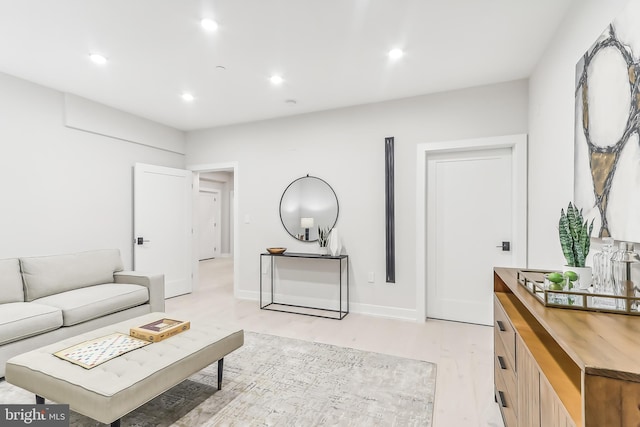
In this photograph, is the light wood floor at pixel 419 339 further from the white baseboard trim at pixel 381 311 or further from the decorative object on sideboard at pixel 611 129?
the decorative object on sideboard at pixel 611 129

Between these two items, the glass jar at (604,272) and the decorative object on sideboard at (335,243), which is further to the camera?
the decorative object on sideboard at (335,243)

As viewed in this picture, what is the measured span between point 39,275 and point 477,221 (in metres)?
4.47

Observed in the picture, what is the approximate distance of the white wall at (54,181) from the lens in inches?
125

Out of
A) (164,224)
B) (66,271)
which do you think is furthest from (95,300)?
(164,224)

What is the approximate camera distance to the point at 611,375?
72 centimetres

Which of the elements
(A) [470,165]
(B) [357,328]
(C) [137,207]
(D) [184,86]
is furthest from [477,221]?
(C) [137,207]

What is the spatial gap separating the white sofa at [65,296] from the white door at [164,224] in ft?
2.29

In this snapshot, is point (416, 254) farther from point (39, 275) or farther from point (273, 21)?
point (39, 275)

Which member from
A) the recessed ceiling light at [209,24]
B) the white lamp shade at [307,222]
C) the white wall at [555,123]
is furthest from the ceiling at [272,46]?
the white lamp shade at [307,222]

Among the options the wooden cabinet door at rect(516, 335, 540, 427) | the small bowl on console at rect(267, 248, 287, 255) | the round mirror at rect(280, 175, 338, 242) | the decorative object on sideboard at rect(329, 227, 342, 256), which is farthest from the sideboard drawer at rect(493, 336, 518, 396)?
the small bowl on console at rect(267, 248, 287, 255)

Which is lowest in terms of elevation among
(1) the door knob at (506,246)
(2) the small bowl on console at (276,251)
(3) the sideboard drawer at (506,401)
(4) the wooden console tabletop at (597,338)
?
(3) the sideboard drawer at (506,401)

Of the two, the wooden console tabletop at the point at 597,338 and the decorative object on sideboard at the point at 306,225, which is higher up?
the decorative object on sideboard at the point at 306,225

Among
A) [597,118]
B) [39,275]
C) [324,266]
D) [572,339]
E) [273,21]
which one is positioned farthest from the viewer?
[324,266]

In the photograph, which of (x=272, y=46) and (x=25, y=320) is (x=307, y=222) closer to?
(x=272, y=46)
